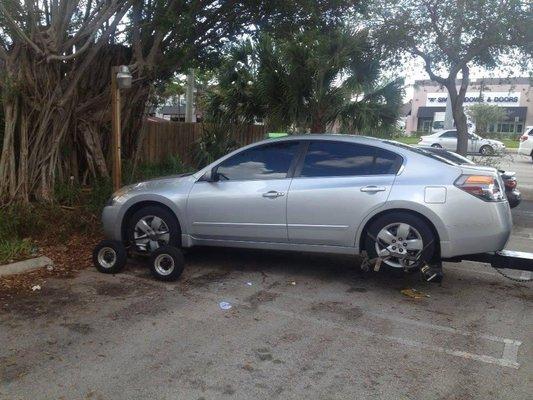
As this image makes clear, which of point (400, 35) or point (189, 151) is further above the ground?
point (400, 35)

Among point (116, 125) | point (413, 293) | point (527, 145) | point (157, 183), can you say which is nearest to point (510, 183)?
point (413, 293)

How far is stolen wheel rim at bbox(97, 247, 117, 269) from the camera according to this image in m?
6.27

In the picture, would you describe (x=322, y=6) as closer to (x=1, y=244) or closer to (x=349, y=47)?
(x=349, y=47)

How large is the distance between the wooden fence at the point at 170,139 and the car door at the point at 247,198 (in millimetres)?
6177

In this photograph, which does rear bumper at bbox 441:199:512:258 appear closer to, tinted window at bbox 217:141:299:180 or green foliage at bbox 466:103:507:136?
tinted window at bbox 217:141:299:180

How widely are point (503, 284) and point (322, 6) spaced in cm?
538

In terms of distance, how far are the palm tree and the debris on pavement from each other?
23.3 ft

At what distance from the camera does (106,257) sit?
6.33 meters

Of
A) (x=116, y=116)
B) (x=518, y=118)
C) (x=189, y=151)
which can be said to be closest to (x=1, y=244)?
(x=116, y=116)

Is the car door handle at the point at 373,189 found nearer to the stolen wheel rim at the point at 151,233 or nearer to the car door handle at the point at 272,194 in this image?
the car door handle at the point at 272,194

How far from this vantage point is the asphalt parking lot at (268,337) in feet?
12.2

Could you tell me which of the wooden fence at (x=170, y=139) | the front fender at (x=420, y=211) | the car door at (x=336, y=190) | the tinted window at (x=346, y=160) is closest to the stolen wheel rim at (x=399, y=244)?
the front fender at (x=420, y=211)

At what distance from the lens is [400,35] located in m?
12.4

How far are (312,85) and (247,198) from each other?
7249mm
